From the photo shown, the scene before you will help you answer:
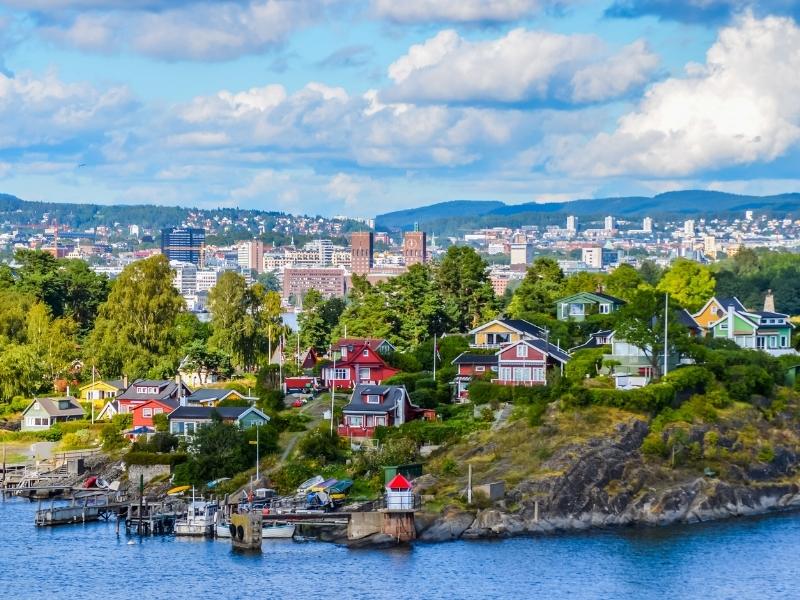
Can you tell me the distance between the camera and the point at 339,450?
73.9 meters

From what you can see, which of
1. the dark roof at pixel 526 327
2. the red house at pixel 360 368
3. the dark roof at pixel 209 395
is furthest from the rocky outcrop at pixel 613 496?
the dark roof at pixel 209 395

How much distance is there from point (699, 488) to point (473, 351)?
20879 millimetres

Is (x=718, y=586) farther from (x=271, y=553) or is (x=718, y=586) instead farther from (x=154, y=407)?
(x=154, y=407)

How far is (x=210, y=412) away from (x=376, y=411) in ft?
31.1

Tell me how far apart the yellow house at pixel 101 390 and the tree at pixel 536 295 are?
24.8m

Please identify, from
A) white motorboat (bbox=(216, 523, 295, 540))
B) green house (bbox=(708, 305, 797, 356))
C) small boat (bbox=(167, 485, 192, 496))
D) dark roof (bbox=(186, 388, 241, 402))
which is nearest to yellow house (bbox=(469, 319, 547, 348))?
green house (bbox=(708, 305, 797, 356))

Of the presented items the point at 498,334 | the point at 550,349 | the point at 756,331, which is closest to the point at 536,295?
the point at 498,334

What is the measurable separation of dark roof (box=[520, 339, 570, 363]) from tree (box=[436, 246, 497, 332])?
64.1 feet

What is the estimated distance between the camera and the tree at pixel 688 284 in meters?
107

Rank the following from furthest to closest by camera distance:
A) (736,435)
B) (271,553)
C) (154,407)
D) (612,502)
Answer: (154,407)
(736,435)
(612,502)
(271,553)

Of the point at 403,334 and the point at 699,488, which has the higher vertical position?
the point at 403,334

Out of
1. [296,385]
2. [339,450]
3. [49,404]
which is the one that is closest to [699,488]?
[339,450]

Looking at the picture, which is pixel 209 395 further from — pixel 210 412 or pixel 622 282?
pixel 622 282

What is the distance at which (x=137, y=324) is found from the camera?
101 meters
